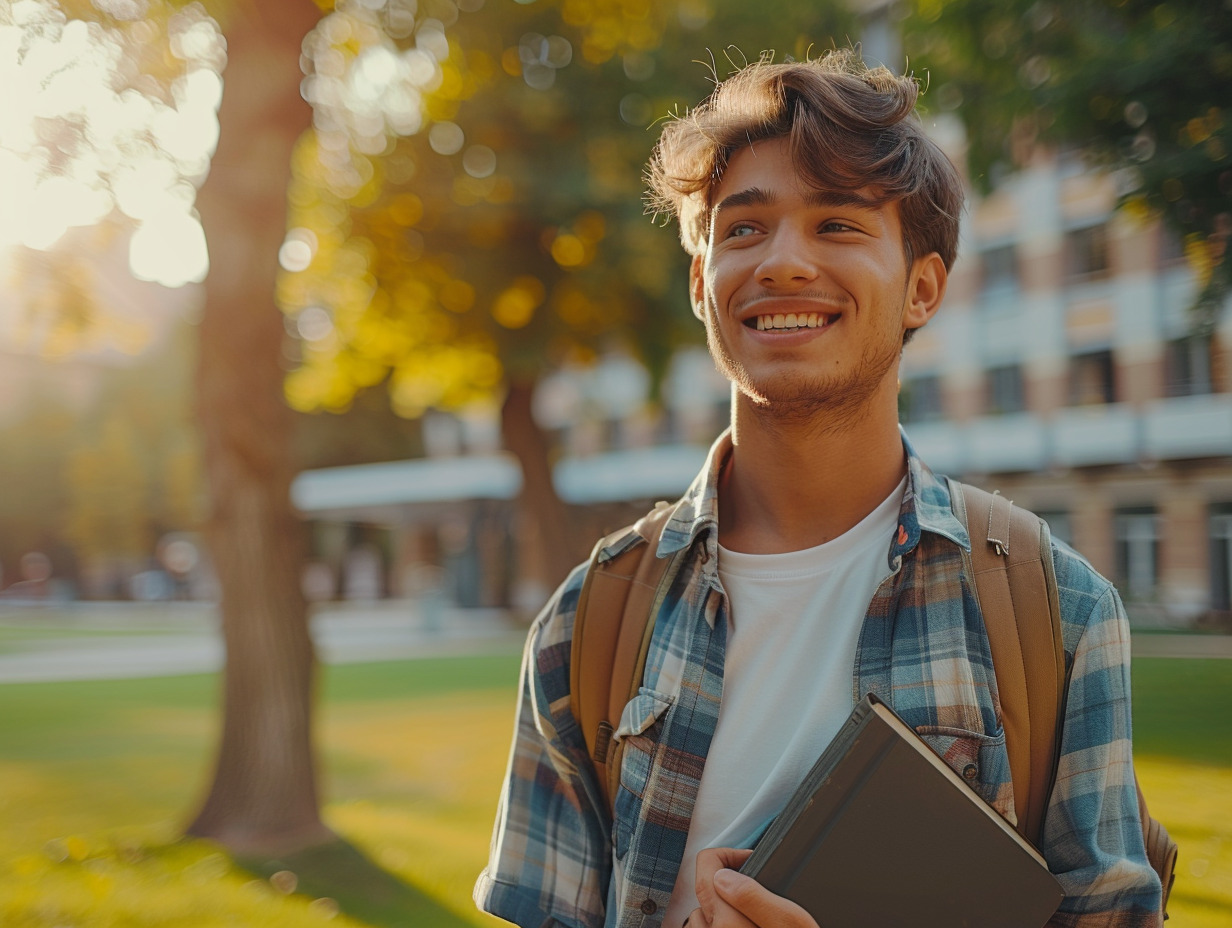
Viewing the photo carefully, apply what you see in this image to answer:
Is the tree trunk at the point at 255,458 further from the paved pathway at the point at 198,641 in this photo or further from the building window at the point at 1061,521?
the building window at the point at 1061,521

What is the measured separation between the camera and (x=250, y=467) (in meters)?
6.53

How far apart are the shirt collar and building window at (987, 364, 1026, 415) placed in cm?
2485

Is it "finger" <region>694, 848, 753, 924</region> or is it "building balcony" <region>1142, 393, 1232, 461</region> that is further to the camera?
"building balcony" <region>1142, 393, 1232, 461</region>

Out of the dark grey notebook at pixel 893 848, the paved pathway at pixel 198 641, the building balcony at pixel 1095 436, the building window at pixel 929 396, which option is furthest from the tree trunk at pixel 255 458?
the building window at pixel 929 396

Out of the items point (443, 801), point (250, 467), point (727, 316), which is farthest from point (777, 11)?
point (727, 316)

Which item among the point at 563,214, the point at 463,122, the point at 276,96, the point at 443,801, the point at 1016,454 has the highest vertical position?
the point at 463,122

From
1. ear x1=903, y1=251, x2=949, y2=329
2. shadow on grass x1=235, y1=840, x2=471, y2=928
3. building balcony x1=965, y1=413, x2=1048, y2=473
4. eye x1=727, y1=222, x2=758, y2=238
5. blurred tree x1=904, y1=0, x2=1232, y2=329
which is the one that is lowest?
shadow on grass x1=235, y1=840, x2=471, y2=928

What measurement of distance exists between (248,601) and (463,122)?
1103cm

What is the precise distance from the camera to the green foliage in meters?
15.0

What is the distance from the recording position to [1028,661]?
5.12 feet

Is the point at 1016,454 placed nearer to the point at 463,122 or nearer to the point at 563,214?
the point at 563,214

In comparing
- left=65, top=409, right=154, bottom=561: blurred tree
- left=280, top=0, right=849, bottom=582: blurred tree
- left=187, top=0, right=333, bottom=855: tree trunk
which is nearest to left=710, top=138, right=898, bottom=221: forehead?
left=187, top=0, right=333, bottom=855: tree trunk

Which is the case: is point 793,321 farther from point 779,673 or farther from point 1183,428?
point 1183,428

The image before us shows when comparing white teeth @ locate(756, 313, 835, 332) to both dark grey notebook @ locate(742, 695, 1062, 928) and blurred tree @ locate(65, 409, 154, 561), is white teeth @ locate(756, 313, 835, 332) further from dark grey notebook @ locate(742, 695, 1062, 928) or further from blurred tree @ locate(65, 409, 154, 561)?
blurred tree @ locate(65, 409, 154, 561)
